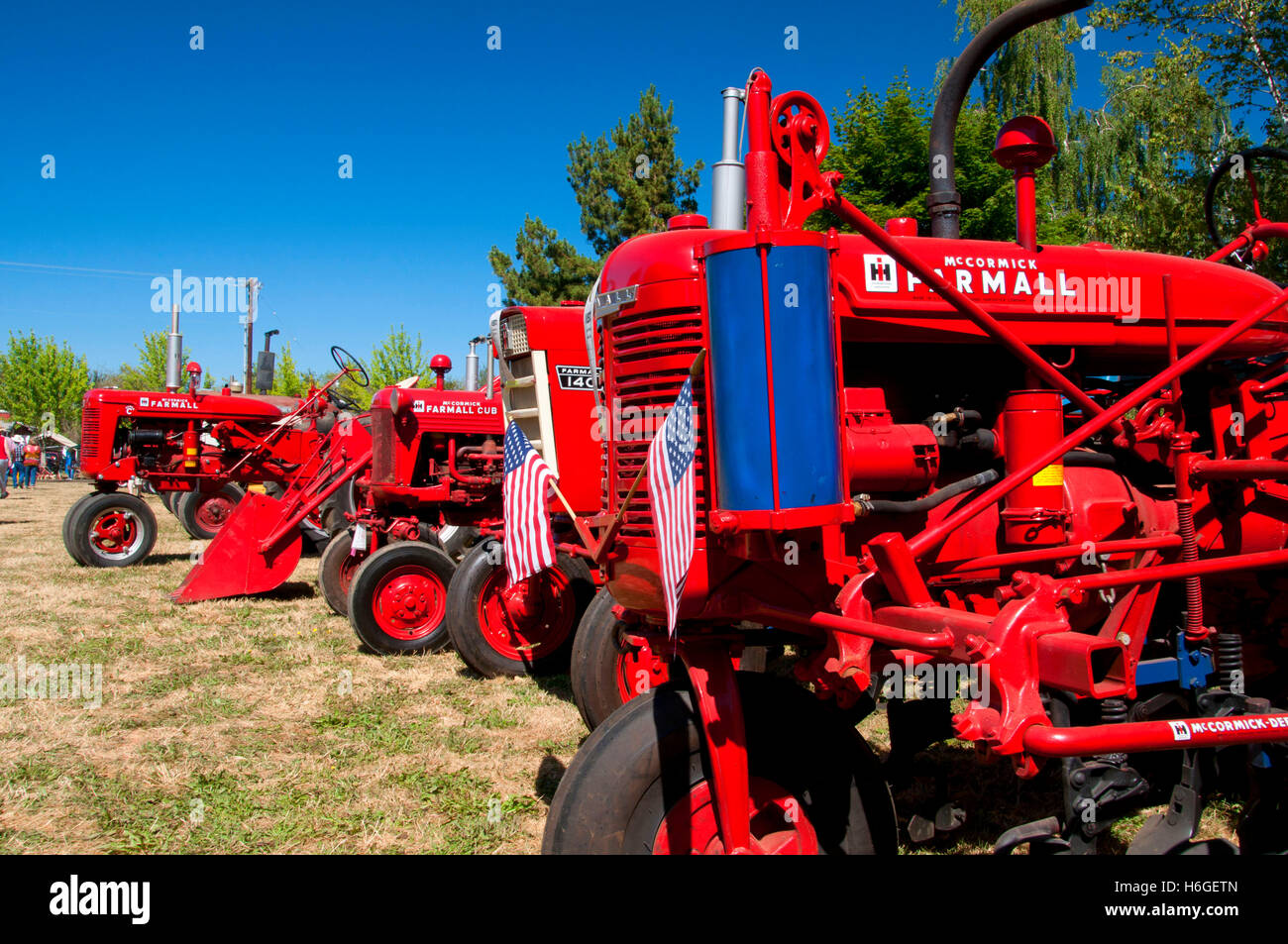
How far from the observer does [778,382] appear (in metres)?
2.19

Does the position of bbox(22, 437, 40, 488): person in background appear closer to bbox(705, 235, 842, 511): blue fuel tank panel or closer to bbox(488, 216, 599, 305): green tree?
bbox(488, 216, 599, 305): green tree

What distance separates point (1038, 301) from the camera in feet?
9.55

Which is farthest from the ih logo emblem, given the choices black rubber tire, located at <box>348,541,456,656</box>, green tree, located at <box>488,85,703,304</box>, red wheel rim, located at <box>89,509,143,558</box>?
green tree, located at <box>488,85,703,304</box>

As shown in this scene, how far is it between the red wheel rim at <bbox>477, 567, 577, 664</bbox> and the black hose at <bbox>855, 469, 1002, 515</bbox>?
3268mm

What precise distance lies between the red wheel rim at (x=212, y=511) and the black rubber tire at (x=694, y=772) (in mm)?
12570

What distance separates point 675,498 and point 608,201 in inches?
865

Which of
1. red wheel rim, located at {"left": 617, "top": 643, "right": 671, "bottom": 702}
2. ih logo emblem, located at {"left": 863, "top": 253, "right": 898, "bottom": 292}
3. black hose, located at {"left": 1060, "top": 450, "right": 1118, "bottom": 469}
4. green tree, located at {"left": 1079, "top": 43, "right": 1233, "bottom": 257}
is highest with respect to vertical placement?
green tree, located at {"left": 1079, "top": 43, "right": 1233, "bottom": 257}

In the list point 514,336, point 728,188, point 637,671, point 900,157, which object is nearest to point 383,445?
point 514,336

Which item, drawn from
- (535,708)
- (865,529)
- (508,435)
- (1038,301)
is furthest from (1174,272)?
(535,708)

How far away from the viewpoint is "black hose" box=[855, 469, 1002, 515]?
8.57ft

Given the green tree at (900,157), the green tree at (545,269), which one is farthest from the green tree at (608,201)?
the green tree at (900,157)

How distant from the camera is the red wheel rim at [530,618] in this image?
225 inches

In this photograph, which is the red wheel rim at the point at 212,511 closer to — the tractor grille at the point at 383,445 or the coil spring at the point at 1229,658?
the tractor grille at the point at 383,445

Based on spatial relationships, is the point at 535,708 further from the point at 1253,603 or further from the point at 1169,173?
the point at 1169,173
